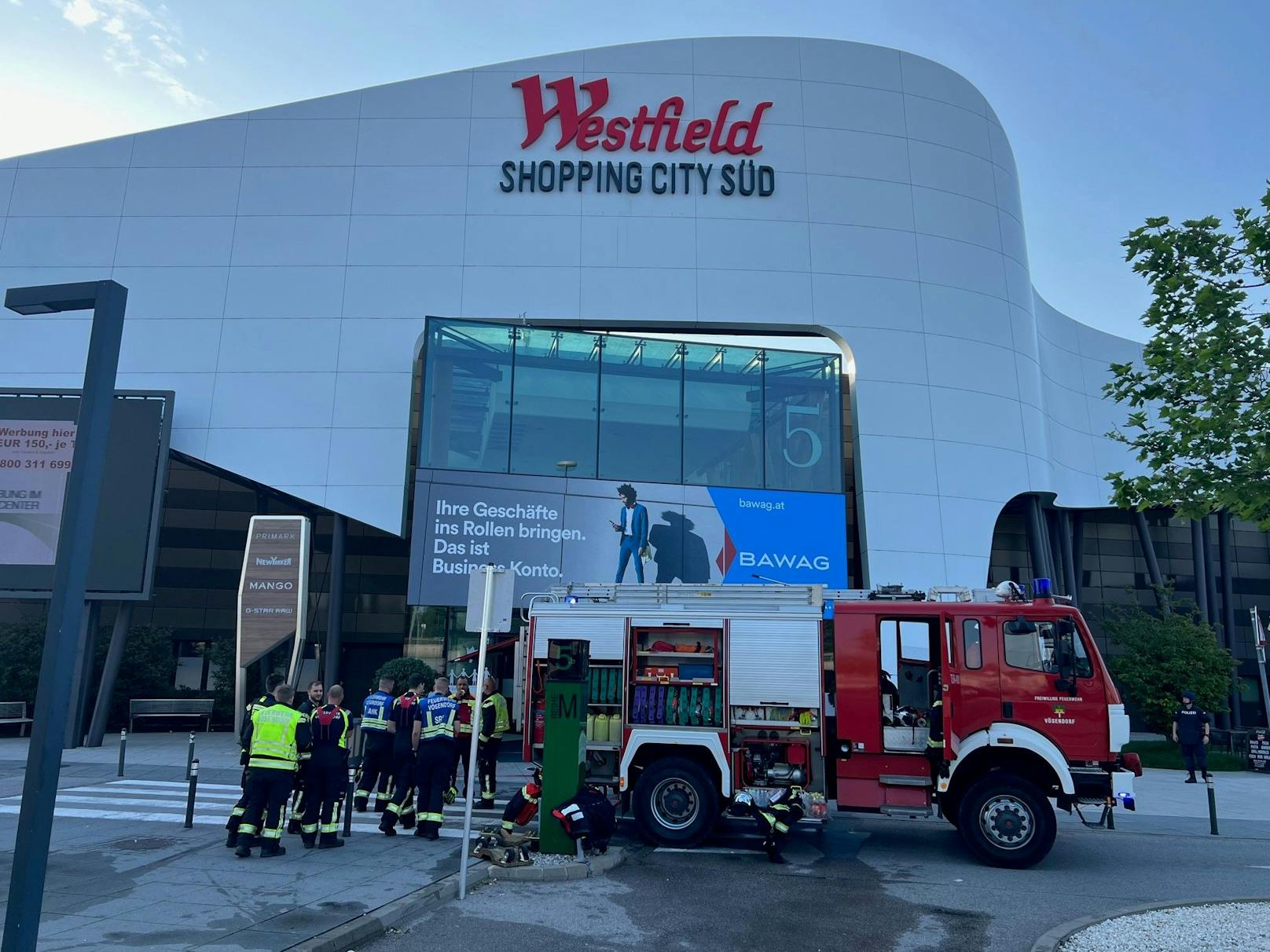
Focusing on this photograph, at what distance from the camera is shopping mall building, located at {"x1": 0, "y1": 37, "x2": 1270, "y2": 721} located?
2289 cm

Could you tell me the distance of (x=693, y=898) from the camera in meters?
7.93

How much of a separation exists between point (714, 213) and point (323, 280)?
11151 mm

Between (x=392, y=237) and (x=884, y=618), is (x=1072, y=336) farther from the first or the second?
(x=884, y=618)

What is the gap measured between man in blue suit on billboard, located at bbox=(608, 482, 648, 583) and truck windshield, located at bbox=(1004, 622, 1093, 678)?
13.0 m

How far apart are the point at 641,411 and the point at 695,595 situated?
12.8 meters

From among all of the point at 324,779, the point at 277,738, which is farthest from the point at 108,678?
the point at 277,738

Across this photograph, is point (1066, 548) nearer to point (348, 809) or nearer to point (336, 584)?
point (336, 584)

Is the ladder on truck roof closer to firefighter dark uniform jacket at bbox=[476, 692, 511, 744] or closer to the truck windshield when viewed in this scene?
firefighter dark uniform jacket at bbox=[476, 692, 511, 744]

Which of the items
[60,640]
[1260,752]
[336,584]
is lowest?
[1260,752]

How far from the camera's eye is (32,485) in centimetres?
2088

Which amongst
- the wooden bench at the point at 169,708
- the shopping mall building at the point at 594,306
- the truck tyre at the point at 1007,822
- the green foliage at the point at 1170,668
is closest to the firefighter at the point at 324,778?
the truck tyre at the point at 1007,822

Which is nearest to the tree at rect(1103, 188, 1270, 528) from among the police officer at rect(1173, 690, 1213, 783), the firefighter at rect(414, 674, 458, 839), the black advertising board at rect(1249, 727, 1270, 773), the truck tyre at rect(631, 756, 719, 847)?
the truck tyre at rect(631, 756, 719, 847)

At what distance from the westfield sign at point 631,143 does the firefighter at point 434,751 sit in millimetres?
18893

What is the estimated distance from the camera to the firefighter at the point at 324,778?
944 cm
